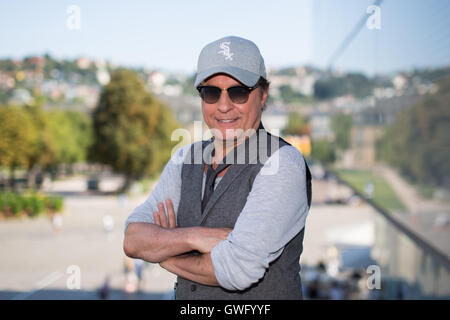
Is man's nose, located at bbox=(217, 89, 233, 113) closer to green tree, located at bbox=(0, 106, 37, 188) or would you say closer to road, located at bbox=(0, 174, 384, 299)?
road, located at bbox=(0, 174, 384, 299)

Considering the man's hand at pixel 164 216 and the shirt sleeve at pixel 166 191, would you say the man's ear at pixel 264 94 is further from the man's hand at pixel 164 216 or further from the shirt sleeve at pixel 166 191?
the man's hand at pixel 164 216

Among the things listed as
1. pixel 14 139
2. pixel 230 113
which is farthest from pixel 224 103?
pixel 14 139

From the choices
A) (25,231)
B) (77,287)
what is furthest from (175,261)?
(25,231)

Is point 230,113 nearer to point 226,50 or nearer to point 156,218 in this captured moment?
point 226,50

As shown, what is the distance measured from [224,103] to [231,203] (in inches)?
14.8

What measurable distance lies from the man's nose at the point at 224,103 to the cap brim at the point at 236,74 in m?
0.10

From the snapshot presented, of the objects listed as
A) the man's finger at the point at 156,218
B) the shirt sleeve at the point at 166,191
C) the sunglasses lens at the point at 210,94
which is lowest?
the man's finger at the point at 156,218

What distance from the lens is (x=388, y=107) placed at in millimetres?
11359

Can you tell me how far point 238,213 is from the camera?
167 cm

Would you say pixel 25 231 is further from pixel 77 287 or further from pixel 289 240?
pixel 289 240

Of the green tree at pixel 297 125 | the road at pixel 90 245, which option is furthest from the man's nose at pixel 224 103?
the green tree at pixel 297 125

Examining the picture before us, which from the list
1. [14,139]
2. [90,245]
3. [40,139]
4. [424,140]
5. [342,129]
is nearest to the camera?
[424,140]

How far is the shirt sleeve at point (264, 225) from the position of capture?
1.53 metres
